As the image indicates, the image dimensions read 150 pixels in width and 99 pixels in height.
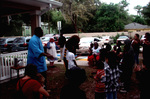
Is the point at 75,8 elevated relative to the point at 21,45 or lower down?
elevated

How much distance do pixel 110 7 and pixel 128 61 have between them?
116 feet

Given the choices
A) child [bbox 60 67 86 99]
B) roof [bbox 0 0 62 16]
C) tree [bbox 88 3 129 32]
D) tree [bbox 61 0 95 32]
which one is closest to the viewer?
child [bbox 60 67 86 99]

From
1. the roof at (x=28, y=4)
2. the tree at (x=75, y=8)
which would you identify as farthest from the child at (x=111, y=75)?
the tree at (x=75, y=8)

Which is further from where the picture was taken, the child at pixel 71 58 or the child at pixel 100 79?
the child at pixel 71 58

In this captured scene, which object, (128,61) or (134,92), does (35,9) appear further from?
(134,92)

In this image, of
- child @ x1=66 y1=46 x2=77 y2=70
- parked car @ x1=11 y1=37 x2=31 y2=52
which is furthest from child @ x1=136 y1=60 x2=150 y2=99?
parked car @ x1=11 y1=37 x2=31 y2=52

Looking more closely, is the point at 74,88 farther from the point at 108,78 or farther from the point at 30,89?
the point at 108,78

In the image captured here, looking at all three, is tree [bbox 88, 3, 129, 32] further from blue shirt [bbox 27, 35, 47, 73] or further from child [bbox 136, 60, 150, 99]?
child [bbox 136, 60, 150, 99]

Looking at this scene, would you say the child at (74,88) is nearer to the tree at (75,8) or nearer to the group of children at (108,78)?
the group of children at (108,78)

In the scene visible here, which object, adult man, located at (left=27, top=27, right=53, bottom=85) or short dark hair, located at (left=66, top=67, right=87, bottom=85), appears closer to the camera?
short dark hair, located at (left=66, top=67, right=87, bottom=85)

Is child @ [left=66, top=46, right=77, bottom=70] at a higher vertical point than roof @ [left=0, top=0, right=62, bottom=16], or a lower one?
lower

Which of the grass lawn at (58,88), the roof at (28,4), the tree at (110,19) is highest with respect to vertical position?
the tree at (110,19)

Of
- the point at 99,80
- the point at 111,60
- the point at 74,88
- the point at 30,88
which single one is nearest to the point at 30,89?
the point at 30,88

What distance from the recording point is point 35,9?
6.88 metres
